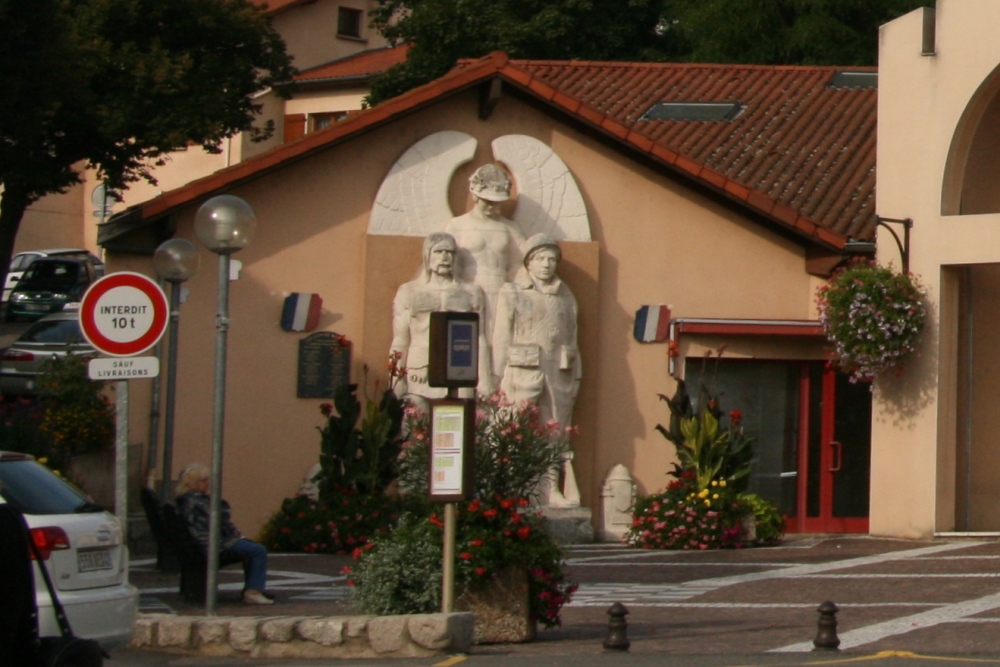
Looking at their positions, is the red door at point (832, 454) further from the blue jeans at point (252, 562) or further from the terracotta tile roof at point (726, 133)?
the blue jeans at point (252, 562)

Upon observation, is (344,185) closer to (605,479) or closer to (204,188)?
(204,188)

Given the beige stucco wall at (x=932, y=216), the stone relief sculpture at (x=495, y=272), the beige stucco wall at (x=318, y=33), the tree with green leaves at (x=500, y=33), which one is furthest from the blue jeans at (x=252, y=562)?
the beige stucco wall at (x=318, y=33)

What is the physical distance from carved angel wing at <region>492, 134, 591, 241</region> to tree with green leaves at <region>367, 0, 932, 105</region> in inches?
566

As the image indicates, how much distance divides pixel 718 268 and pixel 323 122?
34882 mm

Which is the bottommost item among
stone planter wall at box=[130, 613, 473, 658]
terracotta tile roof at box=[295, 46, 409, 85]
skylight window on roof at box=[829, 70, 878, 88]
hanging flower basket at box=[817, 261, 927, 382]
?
stone planter wall at box=[130, 613, 473, 658]

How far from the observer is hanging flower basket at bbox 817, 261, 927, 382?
19.1 meters

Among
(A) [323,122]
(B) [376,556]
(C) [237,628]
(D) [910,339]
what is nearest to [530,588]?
(B) [376,556]

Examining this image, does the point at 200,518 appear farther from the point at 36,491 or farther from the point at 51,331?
the point at 51,331

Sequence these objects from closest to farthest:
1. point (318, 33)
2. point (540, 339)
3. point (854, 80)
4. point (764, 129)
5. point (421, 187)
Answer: point (540, 339) → point (421, 187) → point (764, 129) → point (854, 80) → point (318, 33)

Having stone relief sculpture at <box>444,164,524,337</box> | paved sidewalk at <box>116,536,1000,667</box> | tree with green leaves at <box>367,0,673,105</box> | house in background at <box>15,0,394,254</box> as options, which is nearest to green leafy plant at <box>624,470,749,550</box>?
paved sidewalk at <box>116,536,1000,667</box>

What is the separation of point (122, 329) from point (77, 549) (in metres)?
2.25

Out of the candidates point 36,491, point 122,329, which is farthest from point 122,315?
point 36,491

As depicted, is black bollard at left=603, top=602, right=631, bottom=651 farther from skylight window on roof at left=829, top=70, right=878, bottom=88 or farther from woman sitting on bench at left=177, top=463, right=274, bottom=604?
skylight window on roof at left=829, top=70, right=878, bottom=88

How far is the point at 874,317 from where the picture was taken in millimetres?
19109
